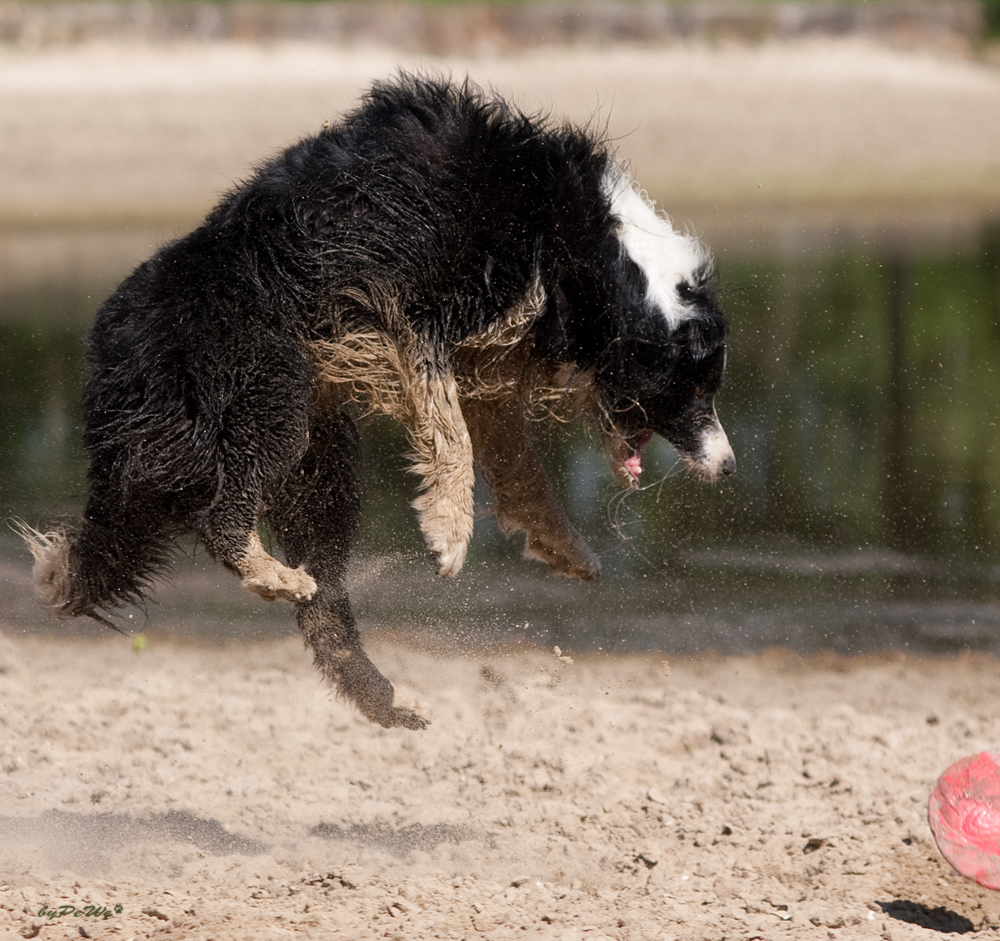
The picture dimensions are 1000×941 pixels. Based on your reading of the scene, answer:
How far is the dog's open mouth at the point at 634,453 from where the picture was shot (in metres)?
5.07

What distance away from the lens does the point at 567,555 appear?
5.28m

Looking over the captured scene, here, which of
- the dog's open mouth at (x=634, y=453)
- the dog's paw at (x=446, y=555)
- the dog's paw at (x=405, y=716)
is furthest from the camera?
the dog's paw at (x=405, y=716)

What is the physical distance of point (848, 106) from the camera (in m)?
15.4

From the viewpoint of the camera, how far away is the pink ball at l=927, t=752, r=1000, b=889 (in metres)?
4.61

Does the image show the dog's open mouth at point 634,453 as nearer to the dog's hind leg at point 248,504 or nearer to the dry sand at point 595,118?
the dog's hind leg at point 248,504

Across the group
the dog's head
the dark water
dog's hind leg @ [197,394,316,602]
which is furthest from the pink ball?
dog's hind leg @ [197,394,316,602]

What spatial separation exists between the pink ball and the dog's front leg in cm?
191

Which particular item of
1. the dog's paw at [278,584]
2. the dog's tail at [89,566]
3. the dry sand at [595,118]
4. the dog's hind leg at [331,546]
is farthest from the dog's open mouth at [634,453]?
the dry sand at [595,118]

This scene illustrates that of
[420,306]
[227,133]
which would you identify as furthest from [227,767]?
[227,133]

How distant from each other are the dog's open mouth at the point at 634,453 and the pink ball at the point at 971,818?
1.57 metres

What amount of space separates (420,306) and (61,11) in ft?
46.1

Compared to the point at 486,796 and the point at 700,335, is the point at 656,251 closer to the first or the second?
the point at 700,335

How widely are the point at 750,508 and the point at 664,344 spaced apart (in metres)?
3.85

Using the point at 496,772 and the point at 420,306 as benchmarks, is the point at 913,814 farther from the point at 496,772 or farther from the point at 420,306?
the point at 420,306
